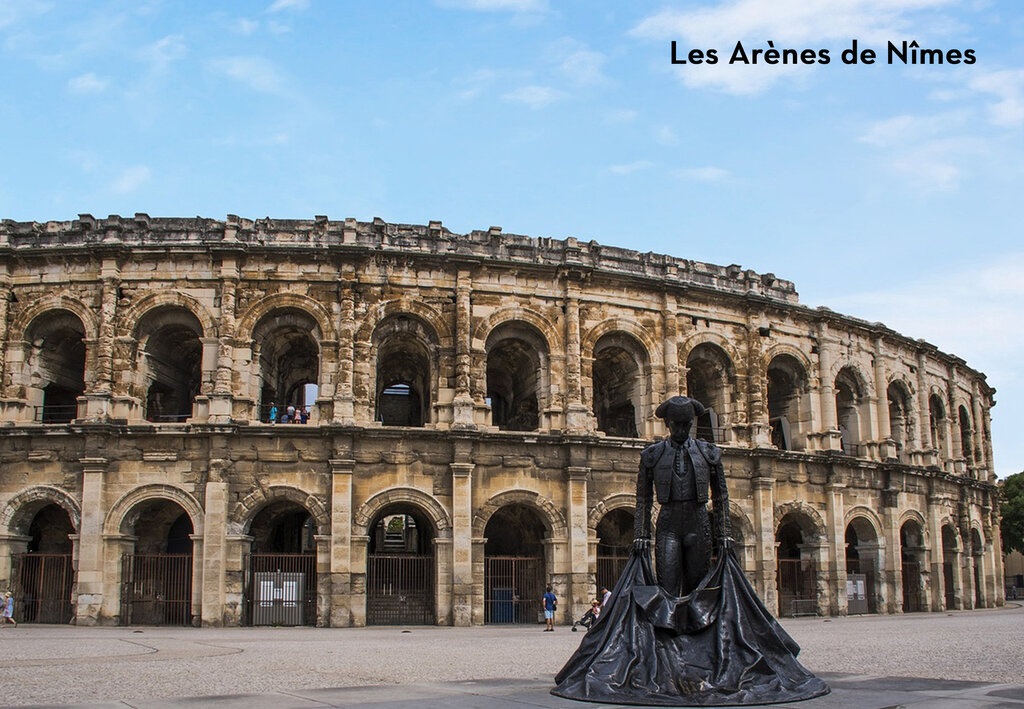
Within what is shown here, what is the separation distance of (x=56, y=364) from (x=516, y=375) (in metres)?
11.6

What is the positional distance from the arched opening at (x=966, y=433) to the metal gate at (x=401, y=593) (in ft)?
71.6

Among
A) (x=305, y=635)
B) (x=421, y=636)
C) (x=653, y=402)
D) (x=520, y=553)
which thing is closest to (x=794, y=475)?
(x=653, y=402)

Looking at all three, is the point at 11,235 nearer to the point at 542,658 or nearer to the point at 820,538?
the point at 542,658

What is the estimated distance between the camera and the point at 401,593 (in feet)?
72.8

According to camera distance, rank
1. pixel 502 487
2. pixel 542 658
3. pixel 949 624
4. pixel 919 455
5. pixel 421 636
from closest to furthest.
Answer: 1. pixel 542 658
2. pixel 421 636
3. pixel 949 624
4. pixel 502 487
5. pixel 919 455

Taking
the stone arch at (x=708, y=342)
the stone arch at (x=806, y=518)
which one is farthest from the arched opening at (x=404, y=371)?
the stone arch at (x=806, y=518)

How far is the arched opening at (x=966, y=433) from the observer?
34.6 m

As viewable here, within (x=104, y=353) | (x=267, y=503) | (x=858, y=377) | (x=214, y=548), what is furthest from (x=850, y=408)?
(x=104, y=353)

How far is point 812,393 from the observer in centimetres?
2669

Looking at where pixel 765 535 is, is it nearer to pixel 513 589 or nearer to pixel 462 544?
pixel 513 589

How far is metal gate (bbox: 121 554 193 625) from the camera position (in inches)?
832

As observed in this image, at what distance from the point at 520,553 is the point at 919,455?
13505mm

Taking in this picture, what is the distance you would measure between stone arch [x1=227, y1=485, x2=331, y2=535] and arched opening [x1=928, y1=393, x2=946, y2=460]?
2108 centimetres

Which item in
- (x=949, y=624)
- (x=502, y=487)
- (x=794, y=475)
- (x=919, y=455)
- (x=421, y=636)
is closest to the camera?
(x=421, y=636)
